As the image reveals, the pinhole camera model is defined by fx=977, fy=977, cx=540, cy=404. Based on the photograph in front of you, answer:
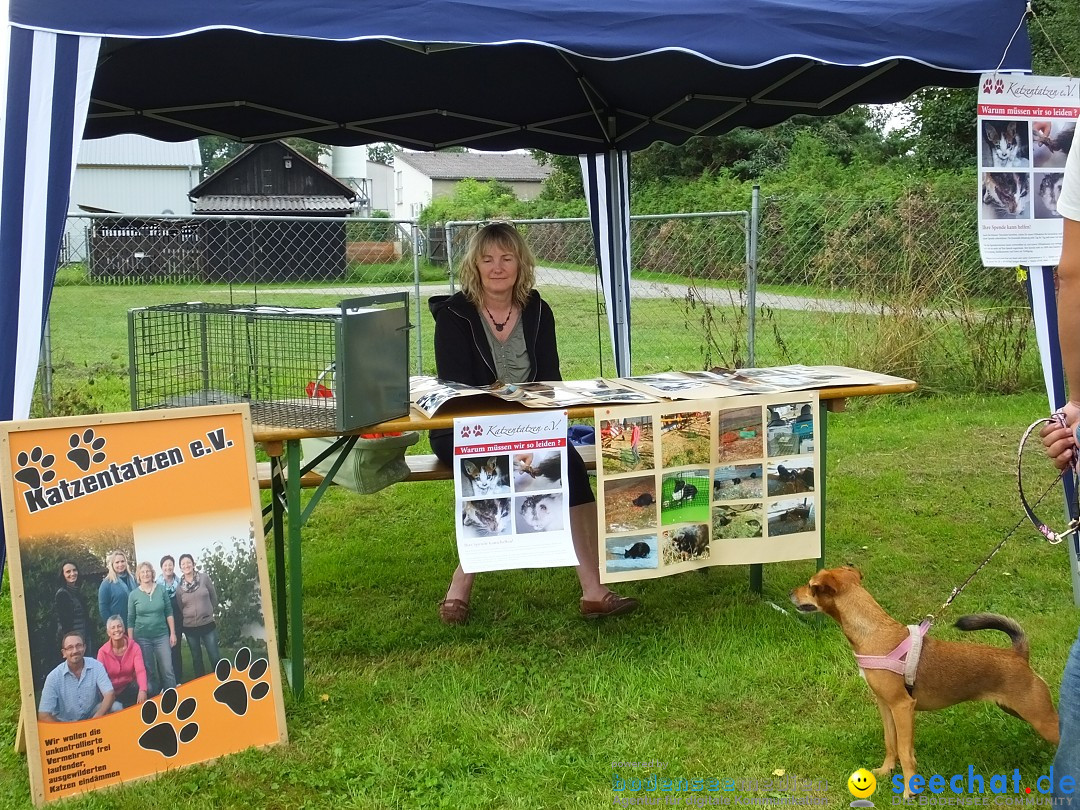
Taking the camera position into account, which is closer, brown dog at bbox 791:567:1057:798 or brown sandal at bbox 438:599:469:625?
brown dog at bbox 791:567:1057:798

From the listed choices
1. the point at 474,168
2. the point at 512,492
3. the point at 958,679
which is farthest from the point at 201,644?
the point at 474,168

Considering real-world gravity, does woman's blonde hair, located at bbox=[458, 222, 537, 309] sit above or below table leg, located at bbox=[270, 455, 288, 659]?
above

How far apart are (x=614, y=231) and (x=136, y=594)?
361 cm

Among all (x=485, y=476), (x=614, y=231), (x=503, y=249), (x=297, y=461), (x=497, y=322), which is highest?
(x=614, y=231)

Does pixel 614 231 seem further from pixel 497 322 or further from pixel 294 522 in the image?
pixel 294 522

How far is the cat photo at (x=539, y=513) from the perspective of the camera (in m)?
3.16

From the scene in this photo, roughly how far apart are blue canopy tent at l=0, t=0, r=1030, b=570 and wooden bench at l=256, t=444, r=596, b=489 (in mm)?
1020

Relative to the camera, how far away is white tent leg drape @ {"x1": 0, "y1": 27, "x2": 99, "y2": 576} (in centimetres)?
262

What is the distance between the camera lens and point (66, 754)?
8.04 feet

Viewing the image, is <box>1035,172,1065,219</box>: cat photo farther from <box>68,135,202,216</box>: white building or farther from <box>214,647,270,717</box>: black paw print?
<box>68,135,202,216</box>: white building

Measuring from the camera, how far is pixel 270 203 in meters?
29.9

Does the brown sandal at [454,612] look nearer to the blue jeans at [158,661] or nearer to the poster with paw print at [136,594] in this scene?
the poster with paw print at [136,594]

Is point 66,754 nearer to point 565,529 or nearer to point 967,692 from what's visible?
point 565,529

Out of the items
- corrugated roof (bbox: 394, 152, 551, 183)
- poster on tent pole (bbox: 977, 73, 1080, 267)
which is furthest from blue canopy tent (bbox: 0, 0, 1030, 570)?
corrugated roof (bbox: 394, 152, 551, 183)
